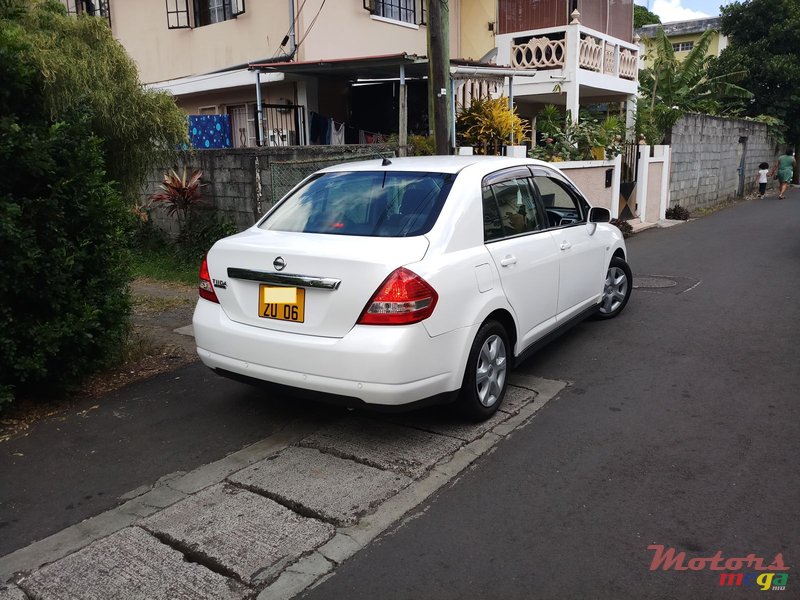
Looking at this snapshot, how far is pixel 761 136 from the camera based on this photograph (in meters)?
25.9

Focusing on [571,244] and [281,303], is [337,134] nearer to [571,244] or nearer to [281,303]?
[571,244]

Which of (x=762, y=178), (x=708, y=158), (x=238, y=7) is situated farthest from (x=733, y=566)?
(x=762, y=178)

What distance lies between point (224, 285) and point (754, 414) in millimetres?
3636

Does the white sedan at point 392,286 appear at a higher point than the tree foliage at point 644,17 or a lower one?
lower

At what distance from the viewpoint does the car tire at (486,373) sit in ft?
14.1

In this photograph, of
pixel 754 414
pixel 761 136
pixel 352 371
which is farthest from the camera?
pixel 761 136

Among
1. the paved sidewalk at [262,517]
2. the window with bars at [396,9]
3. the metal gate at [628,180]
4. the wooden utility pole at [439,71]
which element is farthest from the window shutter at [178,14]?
the paved sidewalk at [262,517]

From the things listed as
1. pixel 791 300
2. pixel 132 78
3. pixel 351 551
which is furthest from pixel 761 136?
pixel 351 551

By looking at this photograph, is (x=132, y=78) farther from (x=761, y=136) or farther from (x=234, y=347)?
(x=761, y=136)

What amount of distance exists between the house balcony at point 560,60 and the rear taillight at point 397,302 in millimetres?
11826

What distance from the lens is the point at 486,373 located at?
14.8 feet

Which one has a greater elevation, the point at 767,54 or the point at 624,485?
the point at 767,54

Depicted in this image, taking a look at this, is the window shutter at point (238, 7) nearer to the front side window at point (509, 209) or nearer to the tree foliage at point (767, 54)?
the front side window at point (509, 209)

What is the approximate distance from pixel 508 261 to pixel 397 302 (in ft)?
3.91
